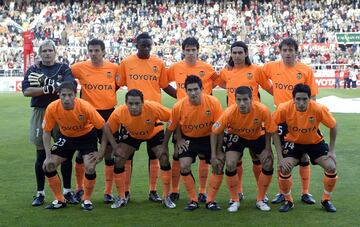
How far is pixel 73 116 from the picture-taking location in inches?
339

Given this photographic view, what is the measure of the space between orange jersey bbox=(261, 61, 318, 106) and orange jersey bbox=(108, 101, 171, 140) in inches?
62.4

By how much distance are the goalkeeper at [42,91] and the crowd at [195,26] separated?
32169mm

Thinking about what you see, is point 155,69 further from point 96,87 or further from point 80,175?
point 80,175

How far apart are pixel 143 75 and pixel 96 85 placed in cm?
68

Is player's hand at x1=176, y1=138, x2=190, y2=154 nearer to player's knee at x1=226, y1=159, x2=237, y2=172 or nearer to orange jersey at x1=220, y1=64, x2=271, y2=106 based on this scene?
player's knee at x1=226, y1=159, x2=237, y2=172

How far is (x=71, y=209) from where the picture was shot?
8609 mm

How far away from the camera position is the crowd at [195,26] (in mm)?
42188

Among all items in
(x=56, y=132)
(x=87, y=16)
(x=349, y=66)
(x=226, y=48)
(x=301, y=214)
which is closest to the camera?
(x=301, y=214)

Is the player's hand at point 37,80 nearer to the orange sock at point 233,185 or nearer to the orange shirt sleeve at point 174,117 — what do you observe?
the orange shirt sleeve at point 174,117

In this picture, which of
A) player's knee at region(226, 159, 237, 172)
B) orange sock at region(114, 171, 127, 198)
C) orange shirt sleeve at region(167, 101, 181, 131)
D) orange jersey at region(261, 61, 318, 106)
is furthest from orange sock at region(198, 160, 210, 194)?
orange jersey at region(261, 61, 318, 106)

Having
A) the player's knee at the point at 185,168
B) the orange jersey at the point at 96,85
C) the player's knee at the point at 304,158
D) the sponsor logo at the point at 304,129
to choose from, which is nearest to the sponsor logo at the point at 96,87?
the orange jersey at the point at 96,85

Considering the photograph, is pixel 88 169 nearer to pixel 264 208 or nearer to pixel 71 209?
pixel 71 209

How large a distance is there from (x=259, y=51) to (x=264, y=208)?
34020 millimetres

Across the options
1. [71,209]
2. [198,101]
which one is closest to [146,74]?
[198,101]
